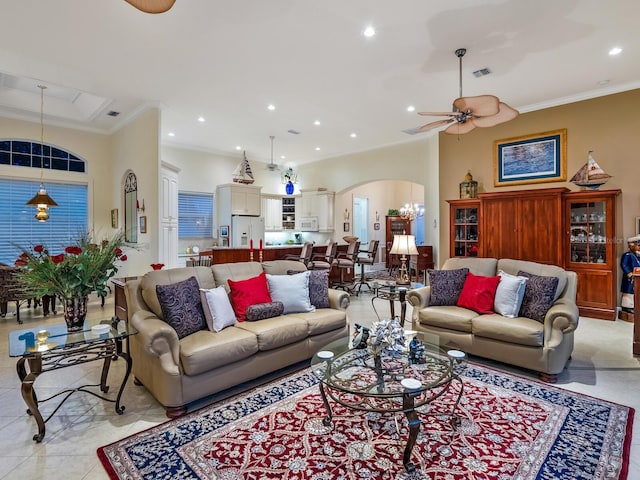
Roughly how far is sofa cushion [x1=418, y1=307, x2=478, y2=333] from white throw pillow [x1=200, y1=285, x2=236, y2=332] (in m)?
2.07

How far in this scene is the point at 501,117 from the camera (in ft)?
12.8

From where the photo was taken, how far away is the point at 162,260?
572cm

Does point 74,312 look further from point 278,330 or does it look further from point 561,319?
point 561,319

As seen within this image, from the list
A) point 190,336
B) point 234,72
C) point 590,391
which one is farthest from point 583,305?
point 234,72

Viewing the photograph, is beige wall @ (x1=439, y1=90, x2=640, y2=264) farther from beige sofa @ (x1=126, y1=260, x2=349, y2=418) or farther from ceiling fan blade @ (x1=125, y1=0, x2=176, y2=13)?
ceiling fan blade @ (x1=125, y1=0, x2=176, y2=13)

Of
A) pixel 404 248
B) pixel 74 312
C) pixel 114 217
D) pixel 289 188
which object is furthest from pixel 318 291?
pixel 289 188

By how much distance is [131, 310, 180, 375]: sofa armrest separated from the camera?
238 cm

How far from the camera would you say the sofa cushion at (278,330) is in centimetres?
289

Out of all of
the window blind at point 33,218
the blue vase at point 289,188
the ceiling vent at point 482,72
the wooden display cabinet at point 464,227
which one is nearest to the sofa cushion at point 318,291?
the ceiling vent at point 482,72

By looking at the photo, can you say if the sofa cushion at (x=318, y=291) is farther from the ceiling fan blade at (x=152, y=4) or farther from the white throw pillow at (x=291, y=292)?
the ceiling fan blade at (x=152, y=4)

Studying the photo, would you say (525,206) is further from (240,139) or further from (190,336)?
(240,139)

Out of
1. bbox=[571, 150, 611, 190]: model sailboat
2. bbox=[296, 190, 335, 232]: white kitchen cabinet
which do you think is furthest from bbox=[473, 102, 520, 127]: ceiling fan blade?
bbox=[296, 190, 335, 232]: white kitchen cabinet

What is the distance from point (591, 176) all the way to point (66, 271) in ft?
21.6

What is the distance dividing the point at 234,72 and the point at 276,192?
19.3ft
